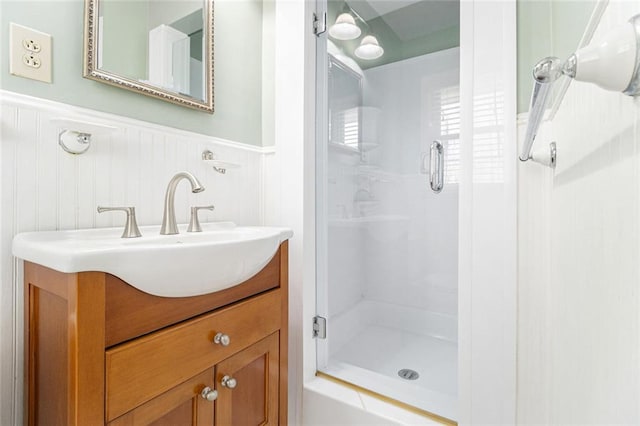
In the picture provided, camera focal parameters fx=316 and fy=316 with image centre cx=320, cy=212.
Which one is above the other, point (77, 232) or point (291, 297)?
point (77, 232)

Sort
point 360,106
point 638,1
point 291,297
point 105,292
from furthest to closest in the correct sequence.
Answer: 1. point 360,106
2. point 291,297
3. point 105,292
4. point 638,1

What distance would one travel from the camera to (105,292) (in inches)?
22.1

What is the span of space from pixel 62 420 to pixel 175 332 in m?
0.23

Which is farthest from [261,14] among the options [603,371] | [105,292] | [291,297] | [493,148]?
[603,371]

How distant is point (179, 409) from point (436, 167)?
3.88ft

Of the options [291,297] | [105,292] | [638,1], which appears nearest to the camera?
[638,1]

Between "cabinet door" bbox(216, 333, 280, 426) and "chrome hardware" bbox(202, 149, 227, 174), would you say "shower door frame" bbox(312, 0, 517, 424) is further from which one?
"chrome hardware" bbox(202, 149, 227, 174)

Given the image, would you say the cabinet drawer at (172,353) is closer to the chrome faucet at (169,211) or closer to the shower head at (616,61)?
the chrome faucet at (169,211)

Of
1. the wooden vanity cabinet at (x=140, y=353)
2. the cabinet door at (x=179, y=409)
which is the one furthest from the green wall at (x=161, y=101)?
the cabinet door at (x=179, y=409)

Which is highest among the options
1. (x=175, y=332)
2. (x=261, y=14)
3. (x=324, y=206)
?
(x=261, y=14)

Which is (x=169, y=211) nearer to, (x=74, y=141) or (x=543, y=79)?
(x=74, y=141)

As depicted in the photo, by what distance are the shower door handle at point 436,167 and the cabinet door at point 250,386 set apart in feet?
2.82

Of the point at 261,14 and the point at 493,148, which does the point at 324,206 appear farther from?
the point at 261,14

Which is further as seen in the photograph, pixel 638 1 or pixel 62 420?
pixel 62 420
